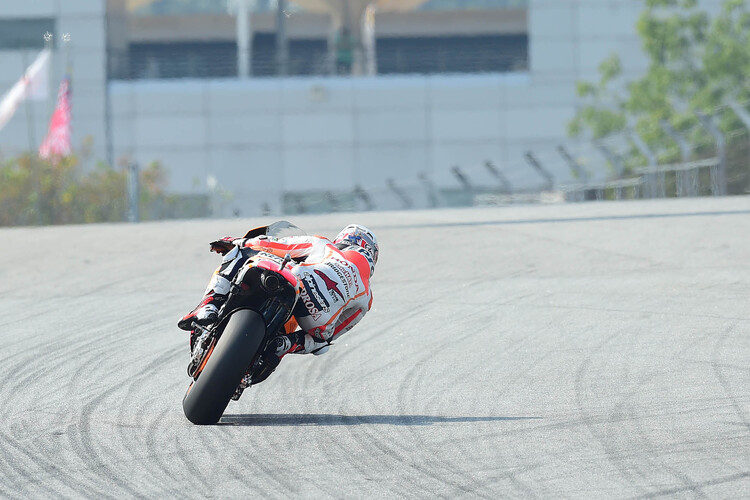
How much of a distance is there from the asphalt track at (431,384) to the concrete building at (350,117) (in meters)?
33.4

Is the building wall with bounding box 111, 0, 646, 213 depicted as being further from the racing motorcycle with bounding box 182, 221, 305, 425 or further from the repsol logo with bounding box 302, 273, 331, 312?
the racing motorcycle with bounding box 182, 221, 305, 425

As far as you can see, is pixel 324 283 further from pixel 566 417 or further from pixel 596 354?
pixel 596 354

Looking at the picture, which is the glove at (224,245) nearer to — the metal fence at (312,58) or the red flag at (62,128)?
the red flag at (62,128)

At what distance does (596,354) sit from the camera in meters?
8.95

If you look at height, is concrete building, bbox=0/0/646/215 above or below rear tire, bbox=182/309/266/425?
above

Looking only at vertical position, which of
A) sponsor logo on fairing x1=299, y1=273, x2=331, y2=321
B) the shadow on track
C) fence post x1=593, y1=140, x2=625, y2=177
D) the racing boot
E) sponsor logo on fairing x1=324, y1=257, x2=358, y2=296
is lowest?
the shadow on track

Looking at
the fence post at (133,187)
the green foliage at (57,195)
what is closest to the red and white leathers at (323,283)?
the fence post at (133,187)

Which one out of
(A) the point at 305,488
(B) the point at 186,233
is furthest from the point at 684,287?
(B) the point at 186,233

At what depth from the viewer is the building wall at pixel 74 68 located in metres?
49.8

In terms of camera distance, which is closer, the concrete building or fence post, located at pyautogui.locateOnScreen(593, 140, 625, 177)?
fence post, located at pyautogui.locateOnScreen(593, 140, 625, 177)

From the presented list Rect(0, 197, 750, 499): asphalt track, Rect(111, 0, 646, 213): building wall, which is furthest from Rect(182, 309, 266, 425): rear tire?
Rect(111, 0, 646, 213): building wall

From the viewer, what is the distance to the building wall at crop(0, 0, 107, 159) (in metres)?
49.8

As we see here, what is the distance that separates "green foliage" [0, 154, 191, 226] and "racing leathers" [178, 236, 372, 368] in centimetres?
2603

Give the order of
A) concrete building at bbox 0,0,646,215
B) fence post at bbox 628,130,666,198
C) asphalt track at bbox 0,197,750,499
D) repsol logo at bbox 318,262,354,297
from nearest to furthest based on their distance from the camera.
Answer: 1. asphalt track at bbox 0,197,750,499
2. repsol logo at bbox 318,262,354,297
3. fence post at bbox 628,130,666,198
4. concrete building at bbox 0,0,646,215
